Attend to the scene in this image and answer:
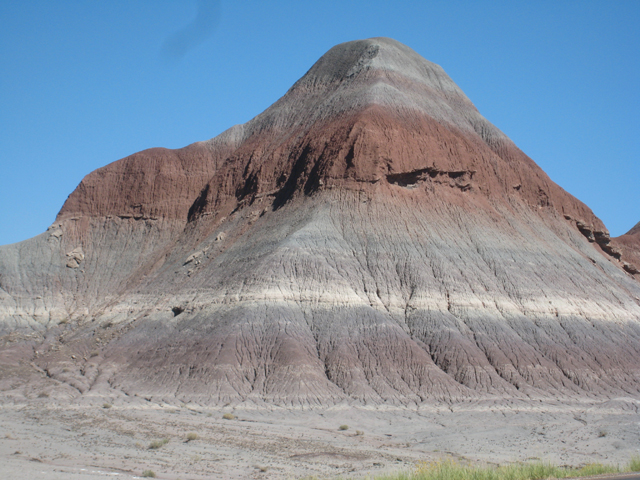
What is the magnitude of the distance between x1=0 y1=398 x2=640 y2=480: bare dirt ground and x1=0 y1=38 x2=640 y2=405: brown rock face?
2.88m

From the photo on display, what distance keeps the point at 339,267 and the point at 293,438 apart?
20.6 meters

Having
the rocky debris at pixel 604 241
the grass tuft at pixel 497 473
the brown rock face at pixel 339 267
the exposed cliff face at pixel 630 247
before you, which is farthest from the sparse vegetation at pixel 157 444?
the exposed cliff face at pixel 630 247

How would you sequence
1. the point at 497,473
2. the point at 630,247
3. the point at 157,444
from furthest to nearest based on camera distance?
the point at 630,247 → the point at 157,444 → the point at 497,473

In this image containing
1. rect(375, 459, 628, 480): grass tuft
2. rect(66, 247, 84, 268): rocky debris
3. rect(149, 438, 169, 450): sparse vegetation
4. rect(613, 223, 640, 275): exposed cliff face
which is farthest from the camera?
rect(613, 223, 640, 275): exposed cliff face

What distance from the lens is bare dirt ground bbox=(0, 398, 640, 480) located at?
23.2m

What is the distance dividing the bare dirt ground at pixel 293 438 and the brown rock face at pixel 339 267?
2885mm

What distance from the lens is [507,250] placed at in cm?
5603

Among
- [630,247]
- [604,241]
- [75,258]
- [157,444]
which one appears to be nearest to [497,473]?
[157,444]

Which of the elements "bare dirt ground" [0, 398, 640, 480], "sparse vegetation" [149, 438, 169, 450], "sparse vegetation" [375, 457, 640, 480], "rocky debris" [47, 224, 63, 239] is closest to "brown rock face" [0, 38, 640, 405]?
"rocky debris" [47, 224, 63, 239]

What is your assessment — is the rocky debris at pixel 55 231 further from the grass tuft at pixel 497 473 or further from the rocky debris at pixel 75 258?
the grass tuft at pixel 497 473

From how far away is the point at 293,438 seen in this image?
101 ft

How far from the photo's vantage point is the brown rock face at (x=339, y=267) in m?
42.8

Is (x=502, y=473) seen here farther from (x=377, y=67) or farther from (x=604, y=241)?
(x=604, y=241)

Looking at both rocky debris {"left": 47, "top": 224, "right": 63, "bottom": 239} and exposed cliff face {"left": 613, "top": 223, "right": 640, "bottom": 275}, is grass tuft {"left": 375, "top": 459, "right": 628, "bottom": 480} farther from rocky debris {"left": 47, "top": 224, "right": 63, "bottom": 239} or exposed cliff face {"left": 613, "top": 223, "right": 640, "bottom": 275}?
exposed cliff face {"left": 613, "top": 223, "right": 640, "bottom": 275}
